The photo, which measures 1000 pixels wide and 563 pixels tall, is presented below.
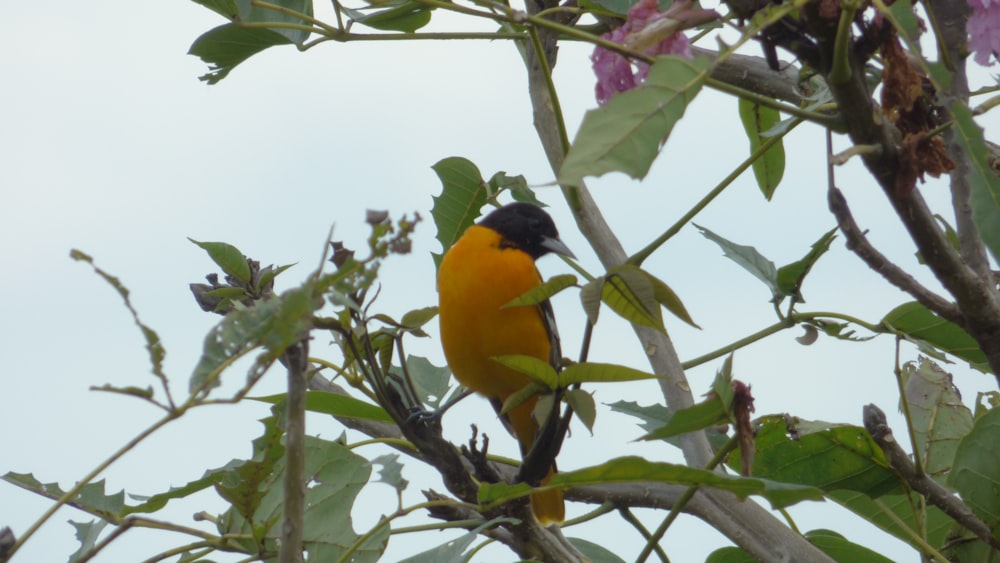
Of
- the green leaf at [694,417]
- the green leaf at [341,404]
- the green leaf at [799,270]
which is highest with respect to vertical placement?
the green leaf at [799,270]

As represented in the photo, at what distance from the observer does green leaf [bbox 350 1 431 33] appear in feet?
5.98

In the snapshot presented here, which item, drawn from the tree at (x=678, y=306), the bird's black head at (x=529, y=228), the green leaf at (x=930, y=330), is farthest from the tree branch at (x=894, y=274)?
the bird's black head at (x=529, y=228)

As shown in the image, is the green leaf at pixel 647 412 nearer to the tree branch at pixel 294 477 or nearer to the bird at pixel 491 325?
the bird at pixel 491 325

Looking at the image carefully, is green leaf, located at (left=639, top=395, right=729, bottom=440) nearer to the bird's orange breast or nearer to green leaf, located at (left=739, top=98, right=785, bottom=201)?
green leaf, located at (left=739, top=98, right=785, bottom=201)

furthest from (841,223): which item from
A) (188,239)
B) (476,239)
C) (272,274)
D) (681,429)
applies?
(476,239)

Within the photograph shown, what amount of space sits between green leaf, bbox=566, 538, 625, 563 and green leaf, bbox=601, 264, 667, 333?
0.79 m

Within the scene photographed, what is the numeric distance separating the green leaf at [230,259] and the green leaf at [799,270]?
0.83 m

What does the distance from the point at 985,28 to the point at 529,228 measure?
2.24 metres

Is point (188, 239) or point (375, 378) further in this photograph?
point (188, 239)

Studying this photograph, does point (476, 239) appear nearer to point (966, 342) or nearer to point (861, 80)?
point (966, 342)

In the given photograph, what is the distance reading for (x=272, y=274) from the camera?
4.91 ft

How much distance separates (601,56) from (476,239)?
6.63ft

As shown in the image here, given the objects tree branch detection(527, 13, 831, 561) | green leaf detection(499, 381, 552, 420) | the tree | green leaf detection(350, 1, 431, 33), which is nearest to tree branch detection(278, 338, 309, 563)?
the tree

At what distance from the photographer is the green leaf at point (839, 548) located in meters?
1.80
